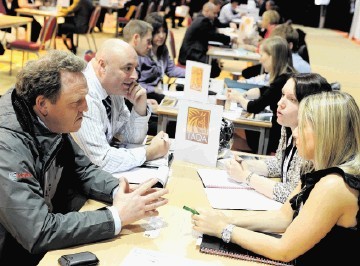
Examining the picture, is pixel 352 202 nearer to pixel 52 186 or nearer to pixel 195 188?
pixel 195 188

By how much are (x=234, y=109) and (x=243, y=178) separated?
6.24 ft

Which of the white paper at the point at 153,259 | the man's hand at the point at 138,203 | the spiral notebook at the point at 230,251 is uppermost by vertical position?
the man's hand at the point at 138,203

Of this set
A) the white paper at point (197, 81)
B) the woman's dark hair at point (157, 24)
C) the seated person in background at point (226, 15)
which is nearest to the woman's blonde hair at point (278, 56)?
the white paper at point (197, 81)

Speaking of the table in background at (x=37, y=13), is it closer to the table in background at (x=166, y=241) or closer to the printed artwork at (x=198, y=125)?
the printed artwork at (x=198, y=125)

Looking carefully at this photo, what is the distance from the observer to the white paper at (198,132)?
259cm

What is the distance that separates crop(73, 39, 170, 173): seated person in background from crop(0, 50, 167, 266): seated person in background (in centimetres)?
42

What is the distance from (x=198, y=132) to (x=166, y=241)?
3.02 feet

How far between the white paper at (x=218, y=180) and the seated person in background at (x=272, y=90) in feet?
5.46

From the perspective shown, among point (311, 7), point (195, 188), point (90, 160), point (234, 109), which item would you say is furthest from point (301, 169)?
point (311, 7)

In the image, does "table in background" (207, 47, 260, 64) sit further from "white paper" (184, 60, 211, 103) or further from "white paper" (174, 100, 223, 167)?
"white paper" (174, 100, 223, 167)

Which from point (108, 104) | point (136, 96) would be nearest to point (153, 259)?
point (108, 104)

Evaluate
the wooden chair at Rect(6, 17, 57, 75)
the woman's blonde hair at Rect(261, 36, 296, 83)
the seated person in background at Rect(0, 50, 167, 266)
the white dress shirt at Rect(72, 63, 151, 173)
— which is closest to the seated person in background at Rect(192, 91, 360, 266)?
the seated person in background at Rect(0, 50, 167, 266)

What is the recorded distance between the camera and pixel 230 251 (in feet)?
5.90

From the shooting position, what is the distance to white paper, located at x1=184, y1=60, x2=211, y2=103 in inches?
149
